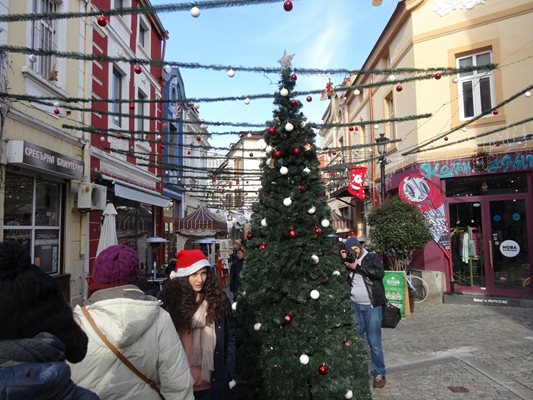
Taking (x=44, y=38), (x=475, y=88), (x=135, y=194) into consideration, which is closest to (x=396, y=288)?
(x=475, y=88)

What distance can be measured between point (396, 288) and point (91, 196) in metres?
6.91

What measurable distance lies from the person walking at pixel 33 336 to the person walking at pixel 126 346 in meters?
0.55

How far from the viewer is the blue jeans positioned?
479 centimetres

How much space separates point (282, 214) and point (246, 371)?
56.4 inches

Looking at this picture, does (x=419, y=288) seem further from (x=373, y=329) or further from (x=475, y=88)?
(x=373, y=329)

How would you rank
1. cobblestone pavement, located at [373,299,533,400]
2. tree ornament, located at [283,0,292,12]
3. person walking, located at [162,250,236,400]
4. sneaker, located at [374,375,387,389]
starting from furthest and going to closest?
sneaker, located at [374,375,387,389] → cobblestone pavement, located at [373,299,533,400] → tree ornament, located at [283,0,292,12] → person walking, located at [162,250,236,400]

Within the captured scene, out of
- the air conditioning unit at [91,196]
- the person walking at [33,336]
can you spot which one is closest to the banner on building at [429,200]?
the air conditioning unit at [91,196]

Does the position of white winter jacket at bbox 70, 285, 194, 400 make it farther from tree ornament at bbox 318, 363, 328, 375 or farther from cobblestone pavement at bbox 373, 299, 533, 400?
cobblestone pavement at bbox 373, 299, 533, 400

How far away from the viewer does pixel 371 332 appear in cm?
486

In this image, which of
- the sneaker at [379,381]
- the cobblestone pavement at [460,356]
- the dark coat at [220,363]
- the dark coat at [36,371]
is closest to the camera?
the dark coat at [36,371]

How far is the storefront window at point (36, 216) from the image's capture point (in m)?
6.85

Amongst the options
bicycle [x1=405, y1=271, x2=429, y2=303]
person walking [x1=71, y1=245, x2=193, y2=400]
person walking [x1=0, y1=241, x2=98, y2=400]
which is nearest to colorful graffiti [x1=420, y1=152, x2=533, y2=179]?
bicycle [x1=405, y1=271, x2=429, y2=303]

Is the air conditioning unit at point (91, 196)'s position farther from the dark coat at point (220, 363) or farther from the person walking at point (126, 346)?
the person walking at point (126, 346)

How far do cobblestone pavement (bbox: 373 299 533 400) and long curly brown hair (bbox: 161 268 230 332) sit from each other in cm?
249
